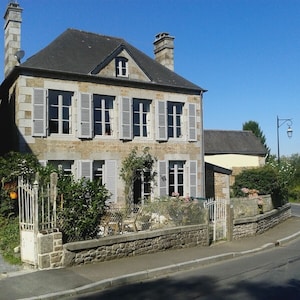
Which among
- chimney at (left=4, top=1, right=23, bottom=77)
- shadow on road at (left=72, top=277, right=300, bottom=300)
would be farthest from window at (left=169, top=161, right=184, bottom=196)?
shadow on road at (left=72, top=277, right=300, bottom=300)

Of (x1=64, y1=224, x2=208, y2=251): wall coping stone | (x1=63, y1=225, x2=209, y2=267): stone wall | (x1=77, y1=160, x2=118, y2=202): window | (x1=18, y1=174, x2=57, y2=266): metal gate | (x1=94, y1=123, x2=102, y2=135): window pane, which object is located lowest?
(x1=63, y1=225, x2=209, y2=267): stone wall

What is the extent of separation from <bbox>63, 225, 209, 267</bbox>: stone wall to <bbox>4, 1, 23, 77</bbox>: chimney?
1002cm

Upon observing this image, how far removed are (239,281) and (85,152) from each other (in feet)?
32.9

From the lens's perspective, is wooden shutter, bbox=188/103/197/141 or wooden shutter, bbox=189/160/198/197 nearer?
wooden shutter, bbox=189/160/198/197

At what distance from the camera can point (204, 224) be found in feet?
40.9

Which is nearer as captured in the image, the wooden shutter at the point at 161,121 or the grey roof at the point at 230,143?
the wooden shutter at the point at 161,121

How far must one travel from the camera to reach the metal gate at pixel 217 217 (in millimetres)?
13344

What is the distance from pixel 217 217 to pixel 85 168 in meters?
5.87

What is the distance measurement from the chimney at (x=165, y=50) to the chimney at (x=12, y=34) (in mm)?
7591

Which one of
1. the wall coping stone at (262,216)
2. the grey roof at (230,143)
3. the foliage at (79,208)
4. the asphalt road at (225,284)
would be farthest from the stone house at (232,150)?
the foliage at (79,208)

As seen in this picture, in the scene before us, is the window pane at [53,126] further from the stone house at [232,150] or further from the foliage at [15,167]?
the stone house at [232,150]

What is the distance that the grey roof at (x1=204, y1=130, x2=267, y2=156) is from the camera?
37.4 metres

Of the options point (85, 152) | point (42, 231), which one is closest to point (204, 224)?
point (42, 231)

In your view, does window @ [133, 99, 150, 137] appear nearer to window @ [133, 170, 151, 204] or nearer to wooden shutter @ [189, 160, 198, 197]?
window @ [133, 170, 151, 204]
